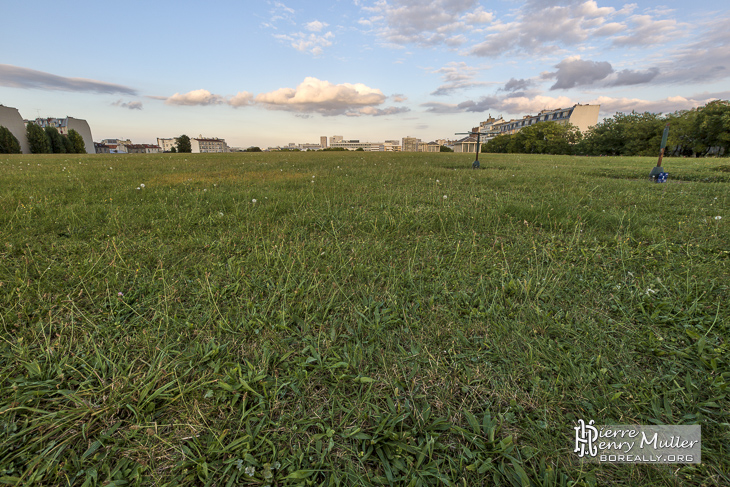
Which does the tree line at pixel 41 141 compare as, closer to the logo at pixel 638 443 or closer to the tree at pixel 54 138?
the tree at pixel 54 138

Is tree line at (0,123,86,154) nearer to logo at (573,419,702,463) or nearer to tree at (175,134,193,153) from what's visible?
tree at (175,134,193,153)

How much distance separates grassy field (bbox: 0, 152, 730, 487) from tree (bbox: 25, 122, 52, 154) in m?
74.0

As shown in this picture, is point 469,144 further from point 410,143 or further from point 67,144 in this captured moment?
point 67,144

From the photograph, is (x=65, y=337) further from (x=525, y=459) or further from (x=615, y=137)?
(x=615, y=137)

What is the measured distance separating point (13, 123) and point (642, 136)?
384ft

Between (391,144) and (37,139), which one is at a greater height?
(391,144)

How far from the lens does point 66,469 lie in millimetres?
1314

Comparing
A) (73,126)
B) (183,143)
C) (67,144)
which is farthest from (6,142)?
(73,126)

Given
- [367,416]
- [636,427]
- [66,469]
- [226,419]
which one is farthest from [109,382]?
[636,427]

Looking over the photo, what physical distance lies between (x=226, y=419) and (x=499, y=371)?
158 centimetres

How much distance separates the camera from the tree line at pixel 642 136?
136 ft

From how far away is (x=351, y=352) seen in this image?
79.2 inches

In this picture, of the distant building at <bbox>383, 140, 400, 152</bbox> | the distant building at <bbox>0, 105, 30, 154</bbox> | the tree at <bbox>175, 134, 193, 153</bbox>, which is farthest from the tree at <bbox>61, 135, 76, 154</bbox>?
the distant building at <bbox>383, 140, 400, 152</bbox>

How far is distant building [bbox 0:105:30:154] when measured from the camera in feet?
186
